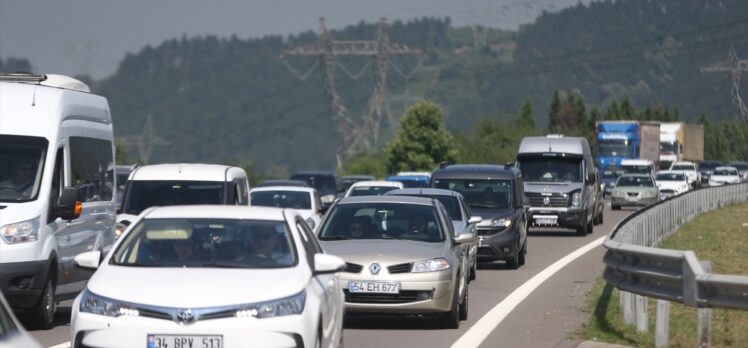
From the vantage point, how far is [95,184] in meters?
17.2

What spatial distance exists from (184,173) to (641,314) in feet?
29.0

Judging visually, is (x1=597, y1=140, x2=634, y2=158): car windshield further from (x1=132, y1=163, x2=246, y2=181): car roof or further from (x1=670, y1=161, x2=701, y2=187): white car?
(x1=132, y1=163, x2=246, y2=181): car roof

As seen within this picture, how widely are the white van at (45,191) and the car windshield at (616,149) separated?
6494 cm

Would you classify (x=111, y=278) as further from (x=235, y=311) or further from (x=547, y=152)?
(x=547, y=152)

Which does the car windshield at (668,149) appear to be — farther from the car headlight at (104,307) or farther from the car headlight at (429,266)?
the car headlight at (104,307)

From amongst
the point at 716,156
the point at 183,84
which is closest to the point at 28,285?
the point at 716,156

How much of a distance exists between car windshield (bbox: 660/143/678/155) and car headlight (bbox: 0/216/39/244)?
78.6 m

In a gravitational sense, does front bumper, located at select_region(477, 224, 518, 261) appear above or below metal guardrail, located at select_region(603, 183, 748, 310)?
below

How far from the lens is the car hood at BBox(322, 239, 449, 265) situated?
15.0m

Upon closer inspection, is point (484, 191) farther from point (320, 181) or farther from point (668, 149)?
point (668, 149)

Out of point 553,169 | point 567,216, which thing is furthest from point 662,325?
point 553,169

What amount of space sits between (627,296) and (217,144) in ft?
595

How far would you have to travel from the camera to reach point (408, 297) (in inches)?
586

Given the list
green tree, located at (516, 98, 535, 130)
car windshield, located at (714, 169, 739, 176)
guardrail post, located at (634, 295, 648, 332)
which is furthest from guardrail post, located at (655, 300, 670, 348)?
green tree, located at (516, 98, 535, 130)
